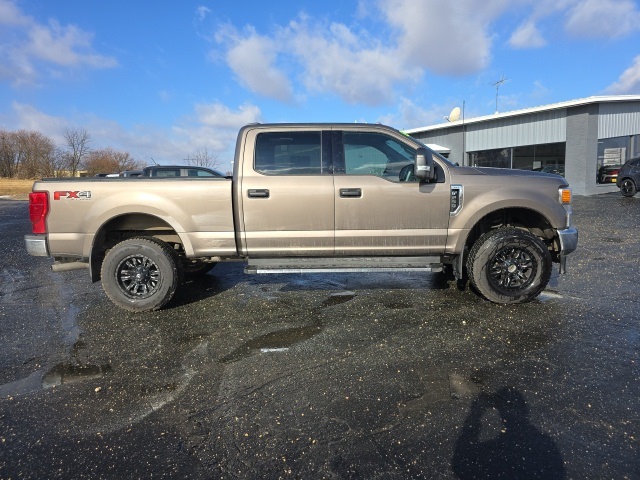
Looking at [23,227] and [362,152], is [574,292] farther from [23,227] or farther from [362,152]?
[23,227]

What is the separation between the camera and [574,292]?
511 centimetres

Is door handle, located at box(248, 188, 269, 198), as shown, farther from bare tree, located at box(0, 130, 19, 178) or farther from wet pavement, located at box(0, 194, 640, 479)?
bare tree, located at box(0, 130, 19, 178)

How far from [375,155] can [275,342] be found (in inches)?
95.2

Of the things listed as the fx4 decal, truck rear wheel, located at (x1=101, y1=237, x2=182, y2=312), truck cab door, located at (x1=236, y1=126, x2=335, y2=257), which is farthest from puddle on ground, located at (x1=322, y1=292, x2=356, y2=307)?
the fx4 decal

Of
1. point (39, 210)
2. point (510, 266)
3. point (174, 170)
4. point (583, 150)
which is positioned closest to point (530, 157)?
point (583, 150)

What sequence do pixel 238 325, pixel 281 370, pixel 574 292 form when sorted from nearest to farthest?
1. pixel 281 370
2. pixel 238 325
3. pixel 574 292

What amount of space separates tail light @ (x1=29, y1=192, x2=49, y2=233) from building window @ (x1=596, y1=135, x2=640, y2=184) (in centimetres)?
2358

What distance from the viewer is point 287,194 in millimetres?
4535

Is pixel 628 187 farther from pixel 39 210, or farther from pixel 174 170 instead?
pixel 39 210

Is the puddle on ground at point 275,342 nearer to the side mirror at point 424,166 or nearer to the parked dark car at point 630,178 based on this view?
the side mirror at point 424,166

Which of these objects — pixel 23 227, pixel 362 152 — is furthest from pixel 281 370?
pixel 23 227

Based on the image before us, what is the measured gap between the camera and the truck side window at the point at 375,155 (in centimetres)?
469

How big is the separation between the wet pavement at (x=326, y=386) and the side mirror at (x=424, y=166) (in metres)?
1.51

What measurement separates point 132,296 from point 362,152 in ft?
10.3
